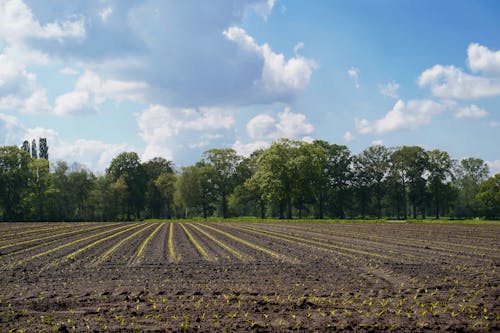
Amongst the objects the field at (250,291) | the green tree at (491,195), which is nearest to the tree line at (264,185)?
the green tree at (491,195)

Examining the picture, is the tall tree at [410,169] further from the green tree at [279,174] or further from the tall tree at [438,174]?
the green tree at [279,174]

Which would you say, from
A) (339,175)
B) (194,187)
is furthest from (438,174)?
(194,187)

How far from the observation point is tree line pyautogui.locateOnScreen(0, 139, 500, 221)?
3499 inches

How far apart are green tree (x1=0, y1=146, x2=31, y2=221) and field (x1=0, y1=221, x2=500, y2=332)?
3050 inches

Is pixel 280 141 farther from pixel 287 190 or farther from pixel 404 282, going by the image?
pixel 404 282

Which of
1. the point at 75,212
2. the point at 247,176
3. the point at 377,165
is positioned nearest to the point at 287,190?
the point at 247,176

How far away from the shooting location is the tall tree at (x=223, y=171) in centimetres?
10119

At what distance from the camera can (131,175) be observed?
378ft

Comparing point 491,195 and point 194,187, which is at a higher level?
point 194,187

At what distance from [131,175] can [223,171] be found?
2884 centimetres

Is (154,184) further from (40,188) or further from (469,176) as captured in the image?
(469,176)

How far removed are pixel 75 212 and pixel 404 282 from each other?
109m

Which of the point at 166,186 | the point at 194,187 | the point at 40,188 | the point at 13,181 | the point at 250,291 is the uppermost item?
the point at 13,181

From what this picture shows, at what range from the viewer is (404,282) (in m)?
15.3
